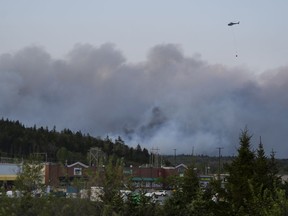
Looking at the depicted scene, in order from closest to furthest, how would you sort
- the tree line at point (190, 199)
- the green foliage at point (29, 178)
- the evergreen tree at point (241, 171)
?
the tree line at point (190, 199), the green foliage at point (29, 178), the evergreen tree at point (241, 171)

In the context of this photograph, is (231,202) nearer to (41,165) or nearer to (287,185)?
(41,165)

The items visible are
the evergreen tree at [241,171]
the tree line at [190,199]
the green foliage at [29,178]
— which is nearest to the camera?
the tree line at [190,199]

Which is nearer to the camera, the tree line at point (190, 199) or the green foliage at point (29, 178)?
the tree line at point (190, 199)

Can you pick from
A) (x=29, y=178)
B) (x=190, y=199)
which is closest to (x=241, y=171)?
(x=190, y=199)

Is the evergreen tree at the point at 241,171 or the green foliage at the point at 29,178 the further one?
the evergreen tree at the point at 241,171

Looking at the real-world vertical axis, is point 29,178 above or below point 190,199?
above

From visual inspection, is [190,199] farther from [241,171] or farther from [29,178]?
[29,178]

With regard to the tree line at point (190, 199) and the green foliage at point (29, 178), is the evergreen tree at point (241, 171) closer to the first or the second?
the tree line at point (190, 199)

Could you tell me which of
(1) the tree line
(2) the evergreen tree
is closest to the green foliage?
(1) the tree line

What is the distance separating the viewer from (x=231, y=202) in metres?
24.9

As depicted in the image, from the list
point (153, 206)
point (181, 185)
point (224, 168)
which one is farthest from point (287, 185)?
point (153, 206)

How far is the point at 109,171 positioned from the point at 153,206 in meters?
2.38

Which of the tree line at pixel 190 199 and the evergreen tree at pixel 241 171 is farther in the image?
the evergreen tree at pixel 241 171

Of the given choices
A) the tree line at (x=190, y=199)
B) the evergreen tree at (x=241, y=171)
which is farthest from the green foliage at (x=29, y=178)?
the evergreen tree at (x=241, y=171)
